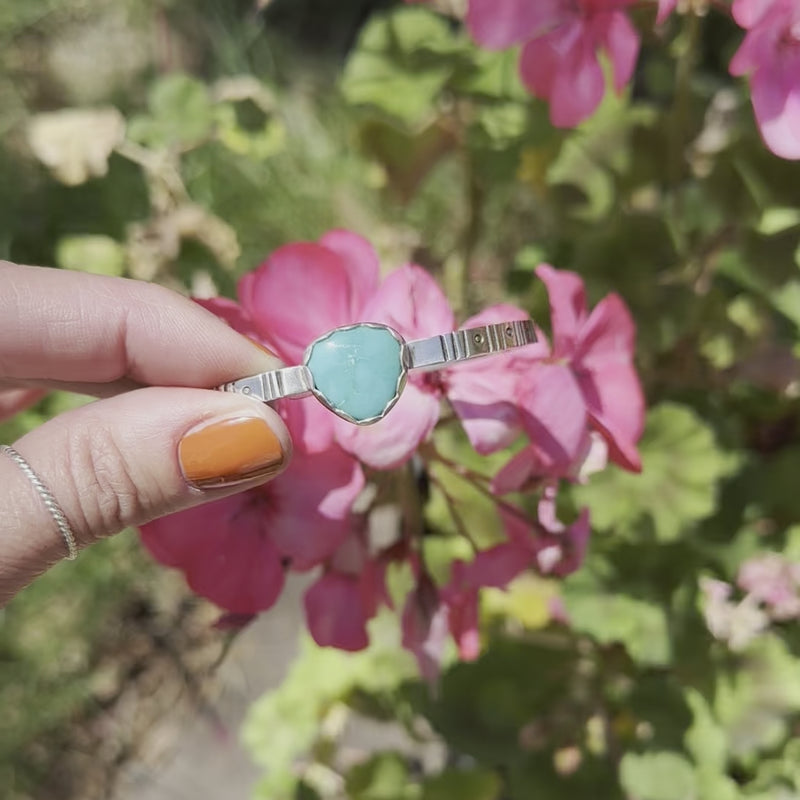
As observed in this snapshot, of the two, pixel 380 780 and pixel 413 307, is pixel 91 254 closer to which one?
pixel 413 307

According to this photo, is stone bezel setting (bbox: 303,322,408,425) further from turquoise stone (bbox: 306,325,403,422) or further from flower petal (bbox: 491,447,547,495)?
flower petal (bbox: 491,447,547,495)

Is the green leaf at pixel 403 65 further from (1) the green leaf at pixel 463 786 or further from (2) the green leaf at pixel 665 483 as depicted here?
(1) the green leaf at pixel 463 786

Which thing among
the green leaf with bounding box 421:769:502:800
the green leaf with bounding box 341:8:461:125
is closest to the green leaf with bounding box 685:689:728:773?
the green leaf with bounding box 421:769:502:800

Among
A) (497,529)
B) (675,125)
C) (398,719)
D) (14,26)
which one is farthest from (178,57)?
(497,529)

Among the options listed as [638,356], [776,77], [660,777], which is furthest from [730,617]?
[776,77]

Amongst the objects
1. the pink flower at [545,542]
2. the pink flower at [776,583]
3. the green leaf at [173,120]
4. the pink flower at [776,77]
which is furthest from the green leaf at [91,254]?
the pink flower at [776,583]

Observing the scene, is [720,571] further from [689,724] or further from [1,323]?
[1,323]
